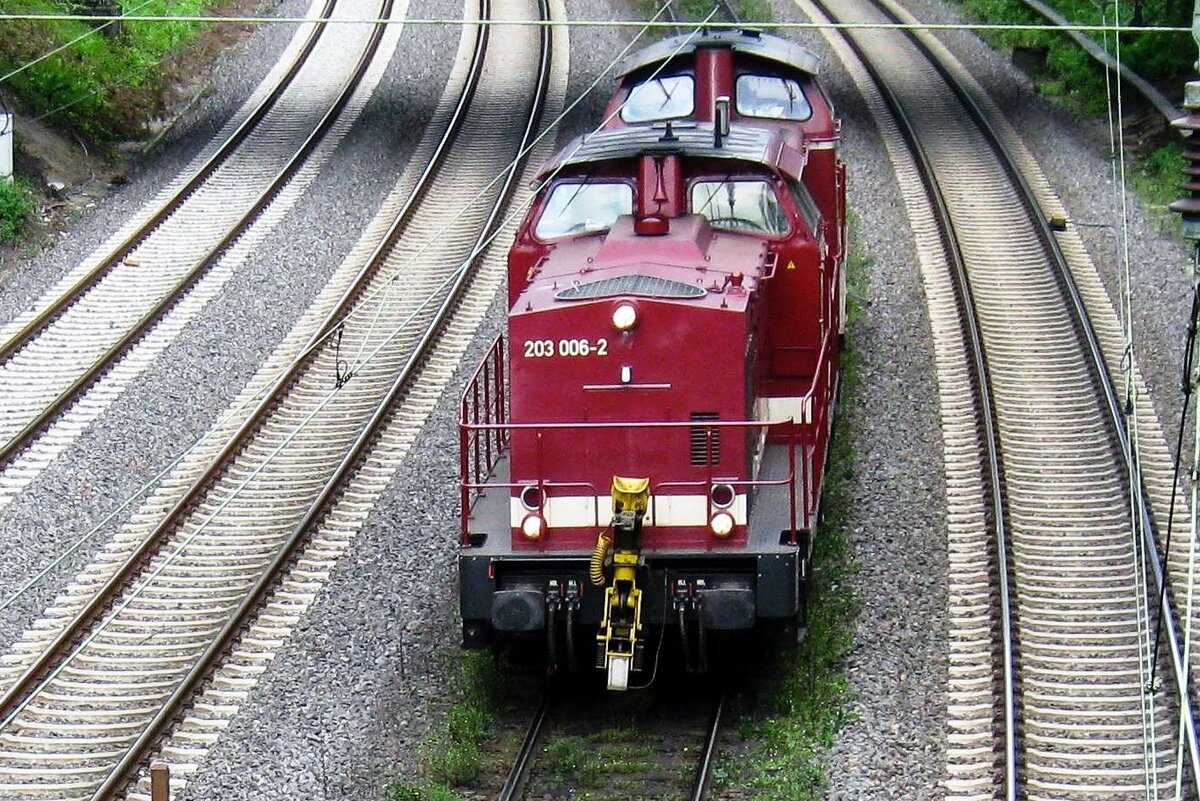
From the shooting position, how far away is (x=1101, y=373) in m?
15.9

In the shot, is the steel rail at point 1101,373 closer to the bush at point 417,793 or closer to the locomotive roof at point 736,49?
the locomotive roof at point 736,49

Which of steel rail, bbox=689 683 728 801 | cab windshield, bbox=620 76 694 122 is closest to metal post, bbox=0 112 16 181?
cab windshield, bbox=620 76 694 122

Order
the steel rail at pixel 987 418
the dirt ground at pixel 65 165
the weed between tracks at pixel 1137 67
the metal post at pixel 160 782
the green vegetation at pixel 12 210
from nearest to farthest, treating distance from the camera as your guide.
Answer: the metal post at pixel 160 782 → the steel rail at pixel 987 418 → the green vegetation at pixel 12 210 → the dirt ground at pixel 65 165 → the weed between tracks at pixel 1137 67

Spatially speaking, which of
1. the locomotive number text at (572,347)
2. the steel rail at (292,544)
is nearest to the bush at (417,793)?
the steel rail at (292,544)

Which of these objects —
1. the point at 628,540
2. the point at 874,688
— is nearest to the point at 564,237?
the point at 628,540

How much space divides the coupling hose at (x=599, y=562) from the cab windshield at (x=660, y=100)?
6.09 m

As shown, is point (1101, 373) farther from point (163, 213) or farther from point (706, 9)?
point (706, 9)

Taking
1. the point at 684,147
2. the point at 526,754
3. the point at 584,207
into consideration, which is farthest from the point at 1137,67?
the point at 526,754

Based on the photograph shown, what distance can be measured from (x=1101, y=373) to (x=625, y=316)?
22.5 feet

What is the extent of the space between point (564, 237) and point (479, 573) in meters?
2.68

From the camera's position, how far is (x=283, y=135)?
2506 centimetres

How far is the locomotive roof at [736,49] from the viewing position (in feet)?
50.9

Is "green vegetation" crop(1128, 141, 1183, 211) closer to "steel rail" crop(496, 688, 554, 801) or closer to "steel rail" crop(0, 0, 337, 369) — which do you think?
"steel rail" crop(0, 0, 337, 369)

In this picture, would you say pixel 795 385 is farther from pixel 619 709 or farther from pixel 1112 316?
pixel 1112 316
